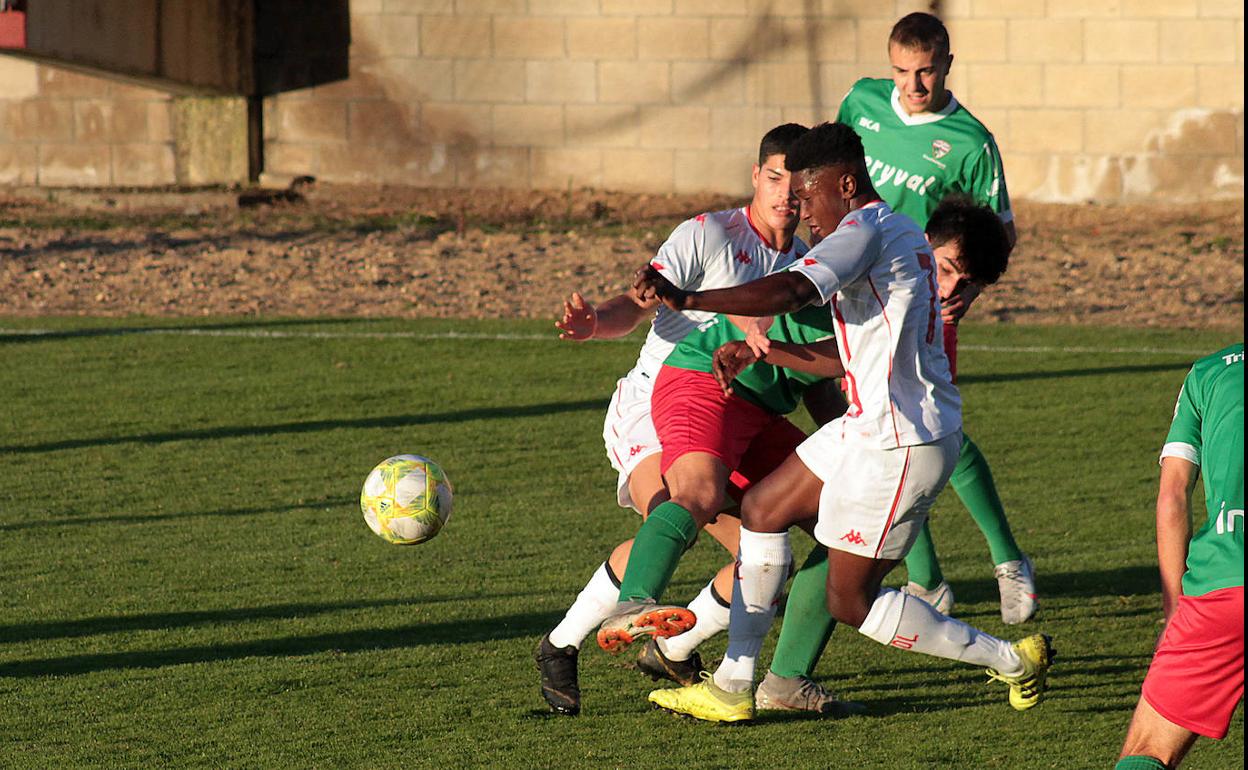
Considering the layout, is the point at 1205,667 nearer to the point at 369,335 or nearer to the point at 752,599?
the point at 752,599

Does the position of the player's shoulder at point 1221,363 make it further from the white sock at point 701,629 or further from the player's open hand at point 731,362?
the white sock at point 701,629

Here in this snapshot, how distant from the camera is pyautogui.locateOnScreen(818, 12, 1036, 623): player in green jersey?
6.12 metres

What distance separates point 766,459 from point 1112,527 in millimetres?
2740

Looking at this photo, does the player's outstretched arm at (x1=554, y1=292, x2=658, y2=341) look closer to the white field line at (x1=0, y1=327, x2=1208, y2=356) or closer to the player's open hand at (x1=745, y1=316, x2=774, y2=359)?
the player's open hand at (x1=745, y1=316, x2=774, y2=359)

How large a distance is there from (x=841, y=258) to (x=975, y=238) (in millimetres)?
1208

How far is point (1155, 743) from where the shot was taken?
354 cm

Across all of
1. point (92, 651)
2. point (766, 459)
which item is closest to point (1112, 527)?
point (766, 459)

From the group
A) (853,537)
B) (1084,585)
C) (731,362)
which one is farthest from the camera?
(1084,585)

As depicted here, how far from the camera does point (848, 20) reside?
17.2 meters

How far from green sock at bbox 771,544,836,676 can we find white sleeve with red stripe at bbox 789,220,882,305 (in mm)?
1132

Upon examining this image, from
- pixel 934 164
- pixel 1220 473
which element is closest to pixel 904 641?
pixel 1220 473

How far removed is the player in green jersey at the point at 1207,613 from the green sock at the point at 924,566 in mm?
2483

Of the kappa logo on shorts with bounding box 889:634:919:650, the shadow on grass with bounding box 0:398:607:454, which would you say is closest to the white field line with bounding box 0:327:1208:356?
the shadow on grass with bounding box 0:398:607:454

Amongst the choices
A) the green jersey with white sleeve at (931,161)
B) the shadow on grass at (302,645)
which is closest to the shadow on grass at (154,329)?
the shadow on grass at (302,645)
